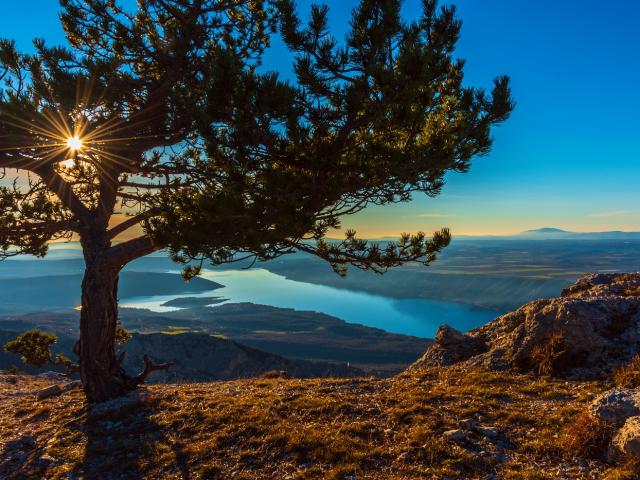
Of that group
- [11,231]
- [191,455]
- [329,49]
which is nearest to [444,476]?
[191,455]

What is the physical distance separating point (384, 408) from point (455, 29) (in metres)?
8.03

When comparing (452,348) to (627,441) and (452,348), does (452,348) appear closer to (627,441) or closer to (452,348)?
(452,348)

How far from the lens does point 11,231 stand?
11031mm

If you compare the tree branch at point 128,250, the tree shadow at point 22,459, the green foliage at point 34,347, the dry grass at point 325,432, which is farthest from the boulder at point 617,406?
the green foliage at point 34,347

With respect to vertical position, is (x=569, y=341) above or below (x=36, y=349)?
above

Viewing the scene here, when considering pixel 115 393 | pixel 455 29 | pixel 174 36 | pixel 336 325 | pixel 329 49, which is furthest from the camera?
pixel 336 325

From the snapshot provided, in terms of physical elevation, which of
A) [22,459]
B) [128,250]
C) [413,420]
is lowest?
[22,459]

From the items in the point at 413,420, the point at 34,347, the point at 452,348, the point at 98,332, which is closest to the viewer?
the point at 413,420

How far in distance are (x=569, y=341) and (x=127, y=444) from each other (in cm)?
1087

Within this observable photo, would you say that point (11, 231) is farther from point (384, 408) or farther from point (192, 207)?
point (384, 408)

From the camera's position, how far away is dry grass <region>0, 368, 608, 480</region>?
20.4ft

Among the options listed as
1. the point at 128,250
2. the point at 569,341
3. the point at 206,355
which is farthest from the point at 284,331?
the point at 569,341

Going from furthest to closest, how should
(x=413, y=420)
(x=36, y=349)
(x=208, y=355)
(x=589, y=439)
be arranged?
1. (x=208, y=355)
2. (x=36, y=349)
3. (x=413, y=420)
4. (x=589, y=439)

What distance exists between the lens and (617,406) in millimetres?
5969
